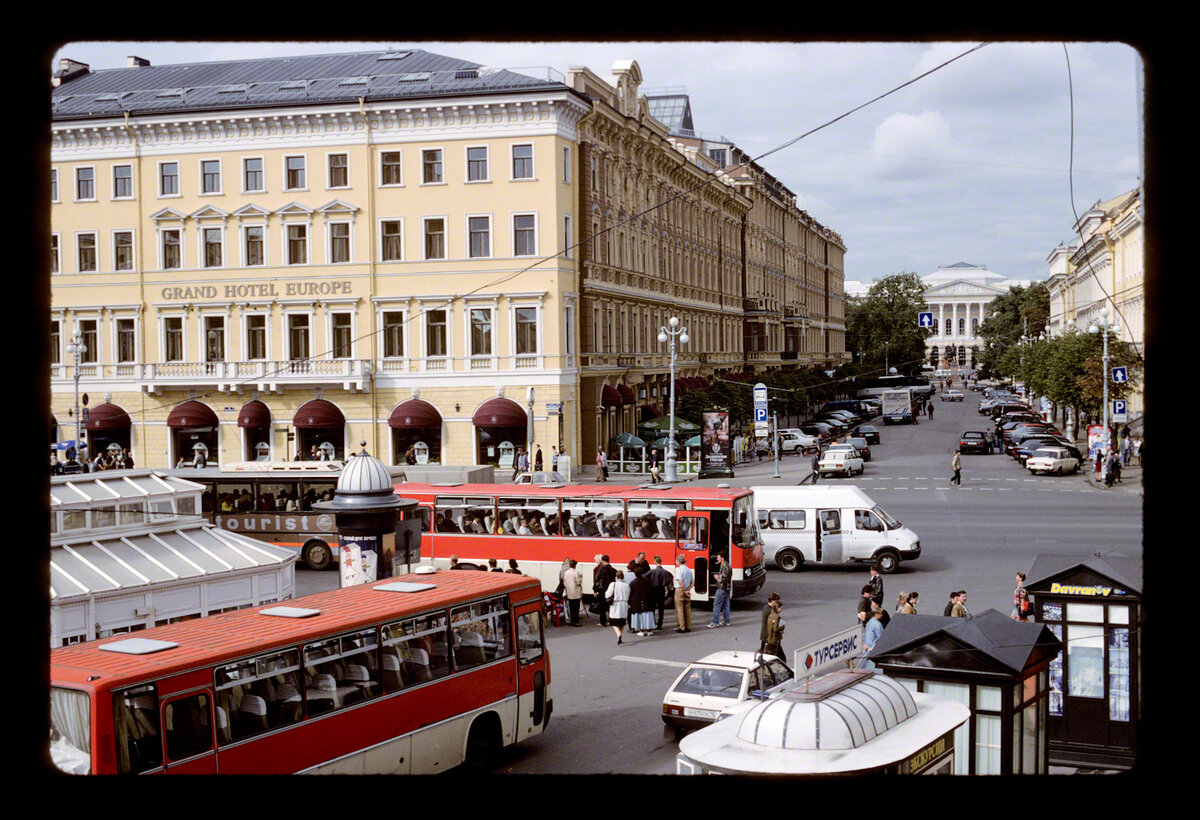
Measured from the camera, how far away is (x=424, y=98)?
4553cm

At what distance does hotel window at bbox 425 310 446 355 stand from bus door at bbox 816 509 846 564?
22385mm

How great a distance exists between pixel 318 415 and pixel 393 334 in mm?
4476

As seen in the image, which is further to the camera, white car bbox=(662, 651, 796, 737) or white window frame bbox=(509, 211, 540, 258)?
white window frame bbox=(509, 211, 540, 258)

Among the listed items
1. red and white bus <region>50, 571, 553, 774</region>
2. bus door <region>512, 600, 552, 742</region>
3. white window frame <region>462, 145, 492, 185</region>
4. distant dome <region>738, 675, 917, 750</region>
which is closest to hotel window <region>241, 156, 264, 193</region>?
white window frame <region>462, 145, 492, 185</region>

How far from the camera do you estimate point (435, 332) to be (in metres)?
47.0

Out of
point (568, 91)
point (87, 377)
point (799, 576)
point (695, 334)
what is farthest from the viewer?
point (695, 334)

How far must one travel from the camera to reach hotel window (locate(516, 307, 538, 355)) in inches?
1821

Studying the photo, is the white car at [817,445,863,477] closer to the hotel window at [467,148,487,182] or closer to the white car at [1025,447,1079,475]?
the white car at [1025,447,1079,475]

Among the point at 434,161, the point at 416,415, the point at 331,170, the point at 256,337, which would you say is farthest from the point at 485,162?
the point at 256,337

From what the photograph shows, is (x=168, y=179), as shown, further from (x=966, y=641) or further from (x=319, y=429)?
(x=966, y=641)
